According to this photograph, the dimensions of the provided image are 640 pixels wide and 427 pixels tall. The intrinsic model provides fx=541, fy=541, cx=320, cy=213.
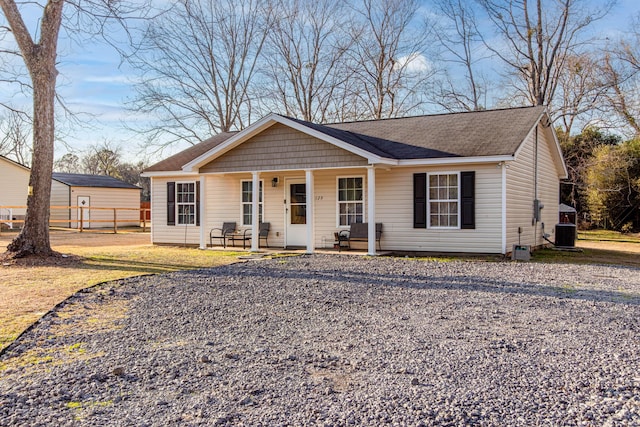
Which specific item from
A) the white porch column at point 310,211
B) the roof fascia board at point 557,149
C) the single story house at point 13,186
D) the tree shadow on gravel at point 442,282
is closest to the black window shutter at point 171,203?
the white porch column at point 310,211

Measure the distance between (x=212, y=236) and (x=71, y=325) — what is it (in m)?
10.1

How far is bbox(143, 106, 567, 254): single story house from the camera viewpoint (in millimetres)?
12398

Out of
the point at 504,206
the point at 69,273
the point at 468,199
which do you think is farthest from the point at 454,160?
the point at 69,273

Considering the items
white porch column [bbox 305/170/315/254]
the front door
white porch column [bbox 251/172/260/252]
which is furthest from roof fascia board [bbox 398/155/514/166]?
white porch column [bbox 251/172/260/252]

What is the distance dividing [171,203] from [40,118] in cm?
Result: 492

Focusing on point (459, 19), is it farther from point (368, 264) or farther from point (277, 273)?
point (277, 273)

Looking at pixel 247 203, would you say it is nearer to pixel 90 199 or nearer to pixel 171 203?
pixel 171 203

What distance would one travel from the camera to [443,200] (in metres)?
12.8

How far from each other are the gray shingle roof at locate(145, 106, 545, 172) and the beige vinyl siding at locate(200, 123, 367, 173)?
357 millimetres

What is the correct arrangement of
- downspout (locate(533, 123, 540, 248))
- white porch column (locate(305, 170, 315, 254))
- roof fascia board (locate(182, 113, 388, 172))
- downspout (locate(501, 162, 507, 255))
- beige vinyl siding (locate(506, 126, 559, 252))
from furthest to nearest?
downspout (locate(533, 123, 540, 248)) < white porch column (locate(305, 170, 315, 254)) < beige vinyl siding (locate(506, 126, 559, 252)) < roof fascia board (locate(182, 113, 388, 172)) < downspout (locate(501, 162, 507, 255))

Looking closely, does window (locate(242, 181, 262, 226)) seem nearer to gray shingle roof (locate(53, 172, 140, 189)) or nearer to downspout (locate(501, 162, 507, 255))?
downspout (locate(501, 162, 507, 255))

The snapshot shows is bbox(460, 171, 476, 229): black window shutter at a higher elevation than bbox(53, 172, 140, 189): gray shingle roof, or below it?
below

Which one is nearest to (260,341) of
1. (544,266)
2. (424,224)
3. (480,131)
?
(544,266)

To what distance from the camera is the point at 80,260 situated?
11961 mm
